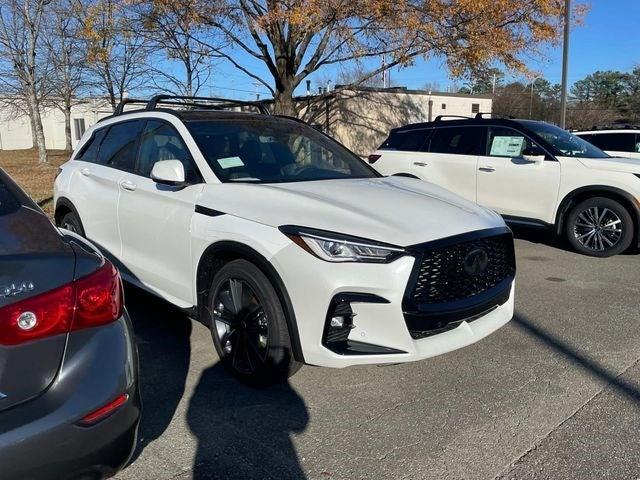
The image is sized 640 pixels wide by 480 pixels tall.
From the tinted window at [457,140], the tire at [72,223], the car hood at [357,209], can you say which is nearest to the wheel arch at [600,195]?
the tinted window at [457,140]

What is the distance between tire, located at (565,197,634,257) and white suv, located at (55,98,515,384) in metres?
3.91

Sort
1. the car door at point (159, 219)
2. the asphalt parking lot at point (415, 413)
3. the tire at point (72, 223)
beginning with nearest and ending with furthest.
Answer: the asphalt parking lot at point (415, 413) < the car door at point (159, 219) < the tire at point (72, 223)

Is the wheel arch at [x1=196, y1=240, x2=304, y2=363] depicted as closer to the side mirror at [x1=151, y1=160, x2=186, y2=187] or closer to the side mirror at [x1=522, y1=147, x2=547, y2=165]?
the side mirror at [x1=151, y1=160, x2=186, y2=187]

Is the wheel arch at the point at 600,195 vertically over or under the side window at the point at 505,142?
under

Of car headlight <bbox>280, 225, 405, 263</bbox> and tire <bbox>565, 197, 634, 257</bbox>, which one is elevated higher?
car headlight <bbox>280, 225, 405, 263</bbox>

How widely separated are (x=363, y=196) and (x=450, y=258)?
0.75 metres

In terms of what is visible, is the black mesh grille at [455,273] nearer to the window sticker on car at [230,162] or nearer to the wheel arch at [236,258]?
the wheel arch at [236,258]

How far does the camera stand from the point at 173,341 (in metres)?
4.41

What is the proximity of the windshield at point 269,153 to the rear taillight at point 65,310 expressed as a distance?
5.71 ft

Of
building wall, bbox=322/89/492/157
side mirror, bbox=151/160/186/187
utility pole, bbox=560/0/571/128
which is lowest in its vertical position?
side mirror, bbox=151/160/186/187

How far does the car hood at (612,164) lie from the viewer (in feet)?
23.4

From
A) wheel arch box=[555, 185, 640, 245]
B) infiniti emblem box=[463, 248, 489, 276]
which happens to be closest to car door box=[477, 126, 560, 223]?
wheel arch box=[555, 185, 640, 245]

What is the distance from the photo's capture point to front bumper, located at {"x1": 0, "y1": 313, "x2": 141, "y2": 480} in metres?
1.78

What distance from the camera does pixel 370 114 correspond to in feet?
79.9
